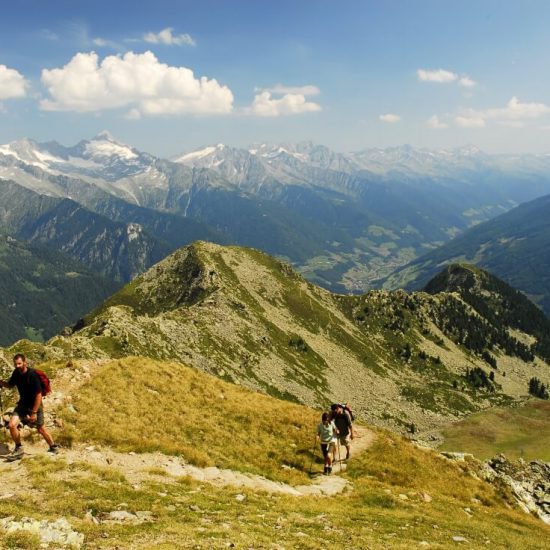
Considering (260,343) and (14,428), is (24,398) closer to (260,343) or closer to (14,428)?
(14,428)

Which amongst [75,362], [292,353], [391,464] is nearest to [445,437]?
[292,353]

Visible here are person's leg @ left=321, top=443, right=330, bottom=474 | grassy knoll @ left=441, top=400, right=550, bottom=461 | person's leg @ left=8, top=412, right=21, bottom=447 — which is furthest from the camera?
grassy knoll @ left=441, top=400, right=550, bottom=461

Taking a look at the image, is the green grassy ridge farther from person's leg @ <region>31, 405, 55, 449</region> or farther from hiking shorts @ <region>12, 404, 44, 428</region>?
hiking shorts @ <region>12, 404, 44, 428</region>

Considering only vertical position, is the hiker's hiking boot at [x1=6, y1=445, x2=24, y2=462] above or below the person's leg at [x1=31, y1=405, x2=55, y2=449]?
below

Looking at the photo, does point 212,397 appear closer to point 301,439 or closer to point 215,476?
point 301,439

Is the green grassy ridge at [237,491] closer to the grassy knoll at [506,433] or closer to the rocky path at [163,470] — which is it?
the rocky path at [163,470]

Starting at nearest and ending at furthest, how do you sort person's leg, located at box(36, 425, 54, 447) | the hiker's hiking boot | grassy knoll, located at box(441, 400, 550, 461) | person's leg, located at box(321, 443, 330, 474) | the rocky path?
1. the hiker's hiking boot
2. the rocky path
3. person's leg, located at box(36, 425, 54, 447)
4. person's leg, located at box(321, 443, 330, 474)
5. grassy knoll, located at box(441, 400, 550, 461)

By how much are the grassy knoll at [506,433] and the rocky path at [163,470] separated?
4722 inches

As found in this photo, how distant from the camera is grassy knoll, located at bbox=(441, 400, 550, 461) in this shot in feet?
449

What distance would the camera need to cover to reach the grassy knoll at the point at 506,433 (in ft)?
449

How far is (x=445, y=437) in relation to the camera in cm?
14800

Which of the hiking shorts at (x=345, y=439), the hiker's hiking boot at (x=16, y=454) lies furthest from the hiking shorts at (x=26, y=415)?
the hiking shorts at (x=345, y=439)

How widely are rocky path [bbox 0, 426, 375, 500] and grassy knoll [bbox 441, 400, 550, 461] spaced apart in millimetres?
119945

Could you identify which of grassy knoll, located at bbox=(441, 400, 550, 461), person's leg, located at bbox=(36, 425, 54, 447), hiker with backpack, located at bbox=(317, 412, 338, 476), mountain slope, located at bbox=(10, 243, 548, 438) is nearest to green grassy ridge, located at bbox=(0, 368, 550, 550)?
person's leg, located at bbox=(36, 425, 54, 447)
